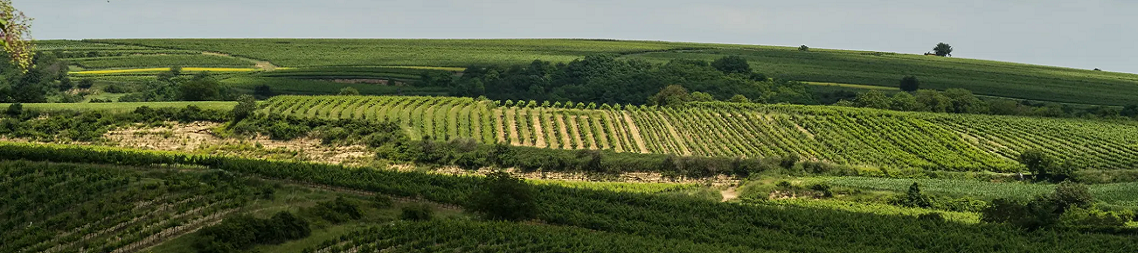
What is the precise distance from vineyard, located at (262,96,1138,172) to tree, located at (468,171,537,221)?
130ft

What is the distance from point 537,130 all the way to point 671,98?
31922 millimetres

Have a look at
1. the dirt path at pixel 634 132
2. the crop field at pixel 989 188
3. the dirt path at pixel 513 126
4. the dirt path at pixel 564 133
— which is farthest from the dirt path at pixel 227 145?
the crop field at pixel 989 188

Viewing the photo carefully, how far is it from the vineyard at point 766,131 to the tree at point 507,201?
130 feet

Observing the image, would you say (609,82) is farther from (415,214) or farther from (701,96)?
(415,214)

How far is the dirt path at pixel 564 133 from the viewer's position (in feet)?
326

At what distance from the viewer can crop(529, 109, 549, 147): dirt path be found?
326 feet

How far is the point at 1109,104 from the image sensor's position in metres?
157

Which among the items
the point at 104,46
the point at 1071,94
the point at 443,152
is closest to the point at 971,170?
the point at 443,152

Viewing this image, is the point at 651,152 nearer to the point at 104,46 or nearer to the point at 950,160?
the point at 950,160

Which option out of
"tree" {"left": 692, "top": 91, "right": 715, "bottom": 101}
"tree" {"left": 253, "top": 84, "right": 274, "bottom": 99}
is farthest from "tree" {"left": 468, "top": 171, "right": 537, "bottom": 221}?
"tree" {"left": 253, "top": 84, "right": 274, "bottom": 99}

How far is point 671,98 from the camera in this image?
435 feet

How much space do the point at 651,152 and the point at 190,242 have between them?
57.0 meters

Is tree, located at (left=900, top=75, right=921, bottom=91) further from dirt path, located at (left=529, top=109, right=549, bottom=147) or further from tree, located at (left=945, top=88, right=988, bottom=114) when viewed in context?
dirt path, located at (left=529, top=109, right=549, bottom=147)

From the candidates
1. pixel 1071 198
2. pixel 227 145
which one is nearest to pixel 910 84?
pixel 1071 198
